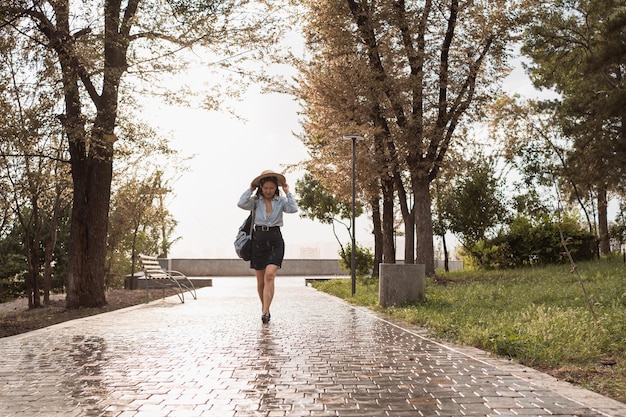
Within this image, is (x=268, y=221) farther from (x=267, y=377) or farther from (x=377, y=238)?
(x=377, y=238)

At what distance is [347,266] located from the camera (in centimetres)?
2906

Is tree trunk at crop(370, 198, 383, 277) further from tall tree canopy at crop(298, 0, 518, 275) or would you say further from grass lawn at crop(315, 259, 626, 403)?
grass lawn at crop(315, 259, 626, 403)

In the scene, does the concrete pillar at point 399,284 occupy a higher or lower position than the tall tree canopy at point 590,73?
lower

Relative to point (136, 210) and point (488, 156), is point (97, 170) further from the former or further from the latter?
point (488, 156)

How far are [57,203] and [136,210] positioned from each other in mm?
7347

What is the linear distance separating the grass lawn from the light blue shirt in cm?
258

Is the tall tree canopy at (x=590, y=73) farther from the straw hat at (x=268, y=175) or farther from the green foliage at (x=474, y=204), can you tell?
the straw hat at (x=268, y=175)

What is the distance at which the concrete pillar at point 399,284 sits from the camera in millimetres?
12594

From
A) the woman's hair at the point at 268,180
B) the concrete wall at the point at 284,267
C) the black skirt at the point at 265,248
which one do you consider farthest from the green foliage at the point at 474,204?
the black skirt at the point at 265,248

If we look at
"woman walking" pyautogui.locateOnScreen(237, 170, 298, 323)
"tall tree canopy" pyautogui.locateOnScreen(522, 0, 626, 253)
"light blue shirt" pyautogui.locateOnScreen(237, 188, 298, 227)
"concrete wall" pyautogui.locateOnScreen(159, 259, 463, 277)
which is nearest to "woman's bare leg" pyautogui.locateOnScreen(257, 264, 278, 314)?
"woman walking" pyautogui.locateOnScreen(237, 170, 298, 323)

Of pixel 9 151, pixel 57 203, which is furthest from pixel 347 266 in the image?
pixel 9 151

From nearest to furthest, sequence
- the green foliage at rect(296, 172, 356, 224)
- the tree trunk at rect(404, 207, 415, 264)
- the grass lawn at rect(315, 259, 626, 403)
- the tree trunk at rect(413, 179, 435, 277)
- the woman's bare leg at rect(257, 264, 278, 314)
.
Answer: the grass lawn at rect(315, 259, 626, 403) < the woman's bare leg at rect(257, 264, 278, 314) < the tree trunk at rect(413, 179, 435, 277) < the tree trunk at rect(404, 207, 415, 264) < the green foliage at rect(296, 172, 356, 224)

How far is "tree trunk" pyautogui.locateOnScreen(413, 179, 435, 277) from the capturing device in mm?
19516

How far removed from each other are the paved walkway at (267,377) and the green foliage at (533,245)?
15.3m
